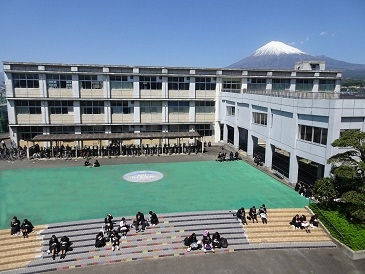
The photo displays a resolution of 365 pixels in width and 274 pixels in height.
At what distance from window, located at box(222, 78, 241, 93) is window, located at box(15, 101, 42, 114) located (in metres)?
27.5

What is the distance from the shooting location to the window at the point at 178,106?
4469 cm

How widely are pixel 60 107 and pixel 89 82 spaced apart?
5.46 m

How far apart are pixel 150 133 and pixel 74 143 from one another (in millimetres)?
11141

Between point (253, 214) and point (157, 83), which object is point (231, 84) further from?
point (253, 214)

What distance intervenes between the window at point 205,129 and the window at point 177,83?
6666 mm

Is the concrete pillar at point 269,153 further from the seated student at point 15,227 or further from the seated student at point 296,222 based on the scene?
the seated student at point 15,227

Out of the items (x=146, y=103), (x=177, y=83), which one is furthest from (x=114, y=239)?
(x=177, y=83)

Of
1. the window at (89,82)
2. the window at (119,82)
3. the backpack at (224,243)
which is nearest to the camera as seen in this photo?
the backpack at (224,243)

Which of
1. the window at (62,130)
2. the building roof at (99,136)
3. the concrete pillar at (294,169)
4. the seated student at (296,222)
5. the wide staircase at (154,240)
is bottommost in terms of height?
the wide staircase at (154,240)

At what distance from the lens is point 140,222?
1970 centimetres

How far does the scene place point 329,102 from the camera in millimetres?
22500

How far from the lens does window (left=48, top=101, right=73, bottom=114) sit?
135 ft

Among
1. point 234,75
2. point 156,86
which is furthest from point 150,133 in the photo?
point 234,75

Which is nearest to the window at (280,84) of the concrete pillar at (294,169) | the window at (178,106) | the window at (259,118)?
the window at (259,118)
